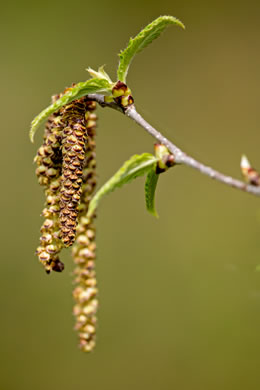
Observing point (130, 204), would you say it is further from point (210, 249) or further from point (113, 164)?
point (210, 249)

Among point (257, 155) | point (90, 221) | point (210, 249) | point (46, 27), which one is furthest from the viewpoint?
point (46, 27)

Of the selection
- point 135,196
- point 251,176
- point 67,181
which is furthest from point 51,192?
point 135,196

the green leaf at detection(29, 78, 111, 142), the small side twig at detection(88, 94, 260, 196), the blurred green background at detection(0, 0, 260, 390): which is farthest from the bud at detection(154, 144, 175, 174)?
the blurred green background at detection(0, 0, 260, 390)

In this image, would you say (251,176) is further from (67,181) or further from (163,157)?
(67,181)

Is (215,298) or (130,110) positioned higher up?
(130,110)

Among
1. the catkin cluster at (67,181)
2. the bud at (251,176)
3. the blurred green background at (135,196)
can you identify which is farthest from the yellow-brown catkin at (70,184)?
the blurred green background at (135,196)

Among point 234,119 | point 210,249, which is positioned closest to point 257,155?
point 234,119

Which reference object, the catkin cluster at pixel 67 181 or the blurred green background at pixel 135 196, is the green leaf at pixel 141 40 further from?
the blurred green background at pixel 135 196
